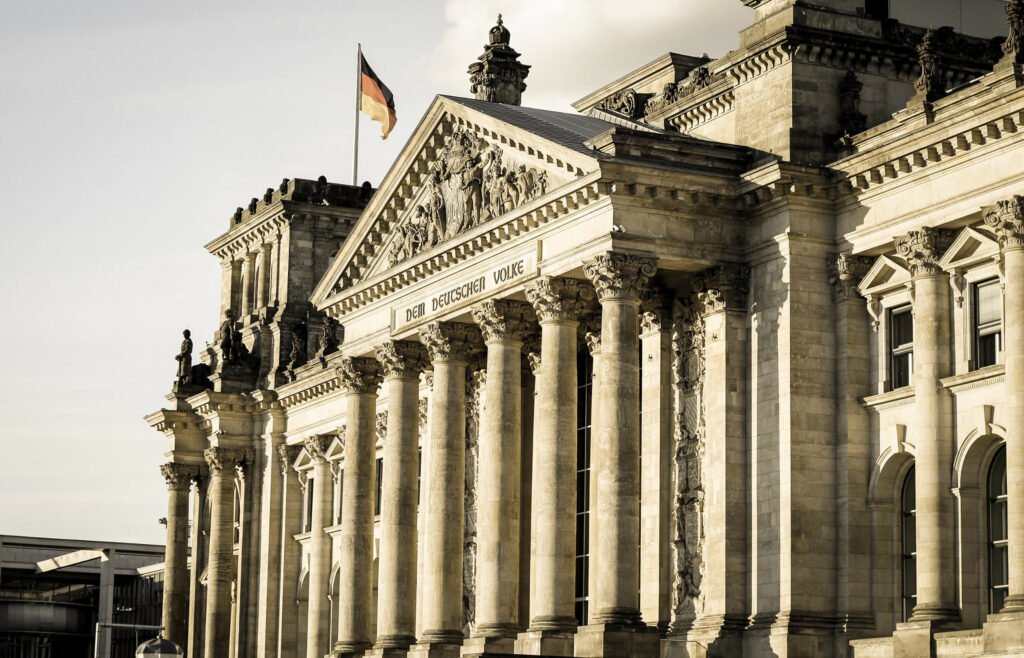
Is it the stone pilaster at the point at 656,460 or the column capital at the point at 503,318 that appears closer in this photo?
the stone pilaster at the point at 656,460

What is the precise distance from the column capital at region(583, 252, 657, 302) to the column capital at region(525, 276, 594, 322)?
7.07 feet

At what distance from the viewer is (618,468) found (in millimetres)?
44344

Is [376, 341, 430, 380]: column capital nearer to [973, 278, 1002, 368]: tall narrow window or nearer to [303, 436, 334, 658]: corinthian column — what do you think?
[303, 436, 334, 658]: corinthian column

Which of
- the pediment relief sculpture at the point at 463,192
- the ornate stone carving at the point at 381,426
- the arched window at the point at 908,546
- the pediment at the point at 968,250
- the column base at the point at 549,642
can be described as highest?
the pediment relief sculpture at the point at 463,192

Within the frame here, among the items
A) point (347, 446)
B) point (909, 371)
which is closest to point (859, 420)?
point (909, 371)

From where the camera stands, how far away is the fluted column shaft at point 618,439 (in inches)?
1732

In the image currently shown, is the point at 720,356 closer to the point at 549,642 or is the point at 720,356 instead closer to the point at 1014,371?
the point at 549,642

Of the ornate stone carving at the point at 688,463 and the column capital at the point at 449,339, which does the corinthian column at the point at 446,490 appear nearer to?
the column capital at the point at 449,339

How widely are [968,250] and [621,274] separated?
8.05 meters

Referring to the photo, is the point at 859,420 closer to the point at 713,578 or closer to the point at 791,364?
the point at 791,364

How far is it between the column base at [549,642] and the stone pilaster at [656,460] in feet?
7.88

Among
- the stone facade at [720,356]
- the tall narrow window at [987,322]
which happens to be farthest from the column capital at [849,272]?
the tall narrow window at [987,322]

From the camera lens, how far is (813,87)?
46188 mm

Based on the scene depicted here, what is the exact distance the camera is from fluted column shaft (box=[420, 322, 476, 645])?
5153 centimetres
